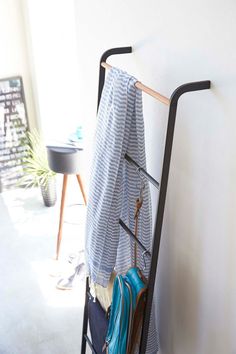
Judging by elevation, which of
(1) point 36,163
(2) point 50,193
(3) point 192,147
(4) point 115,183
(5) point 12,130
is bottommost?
(2) point 50,193

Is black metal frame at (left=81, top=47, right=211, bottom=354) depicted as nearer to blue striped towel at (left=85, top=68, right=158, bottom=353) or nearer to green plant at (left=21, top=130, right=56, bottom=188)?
blue striped towel at (left=85, top=68, right=158, bottom=353)

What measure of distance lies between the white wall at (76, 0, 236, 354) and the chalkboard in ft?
6.65

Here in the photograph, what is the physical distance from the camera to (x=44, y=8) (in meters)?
3.59

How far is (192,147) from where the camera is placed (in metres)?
1.43

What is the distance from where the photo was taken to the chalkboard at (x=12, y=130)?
3816 millimetres

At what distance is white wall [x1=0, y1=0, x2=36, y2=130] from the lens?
364cm

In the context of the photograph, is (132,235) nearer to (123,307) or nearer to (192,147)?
(123,307)

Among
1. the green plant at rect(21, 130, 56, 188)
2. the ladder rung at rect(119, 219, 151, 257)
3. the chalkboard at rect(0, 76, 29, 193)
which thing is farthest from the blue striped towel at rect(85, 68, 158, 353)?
the chalkboard at rect(0, 76, 29, 193)

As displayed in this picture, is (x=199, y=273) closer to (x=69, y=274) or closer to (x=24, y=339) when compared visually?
(x=24, y=339)

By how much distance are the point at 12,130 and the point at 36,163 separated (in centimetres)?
39

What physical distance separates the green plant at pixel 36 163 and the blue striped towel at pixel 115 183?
6.23ft

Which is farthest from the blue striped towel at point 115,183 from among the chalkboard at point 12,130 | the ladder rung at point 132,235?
the chalkboard at point 12,130

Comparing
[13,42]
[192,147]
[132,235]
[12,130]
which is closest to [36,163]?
[12,130]

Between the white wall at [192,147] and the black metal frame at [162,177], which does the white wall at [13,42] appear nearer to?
the white wall at [192,147]
